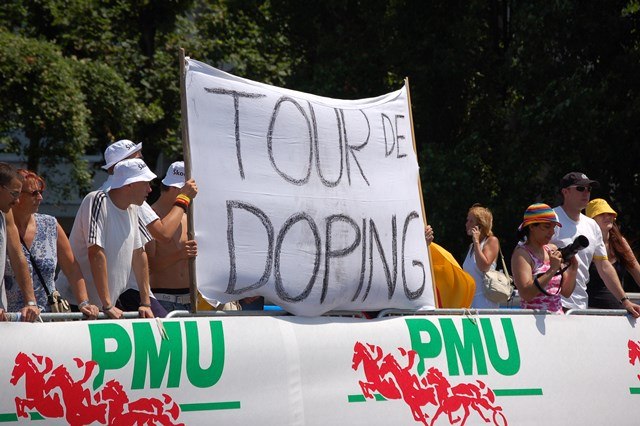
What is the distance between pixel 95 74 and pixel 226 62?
12.5 feet

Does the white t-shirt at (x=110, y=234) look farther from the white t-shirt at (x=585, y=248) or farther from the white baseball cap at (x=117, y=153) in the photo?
the white t-shirt at (x=585, y=248)

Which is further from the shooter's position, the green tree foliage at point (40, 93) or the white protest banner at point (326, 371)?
the green tree foliage at point (40, 93)

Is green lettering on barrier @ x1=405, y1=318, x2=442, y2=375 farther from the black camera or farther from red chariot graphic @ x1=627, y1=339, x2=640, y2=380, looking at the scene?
red chariot graphic @ x1=627, y1=339, x2=640, y2=380

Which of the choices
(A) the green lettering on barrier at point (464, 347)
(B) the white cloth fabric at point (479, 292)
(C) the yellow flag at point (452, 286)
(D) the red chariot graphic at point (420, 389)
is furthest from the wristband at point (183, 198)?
A: (B) the white cloth fabric at point (479, 292)

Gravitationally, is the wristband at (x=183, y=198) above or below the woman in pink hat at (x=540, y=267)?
above

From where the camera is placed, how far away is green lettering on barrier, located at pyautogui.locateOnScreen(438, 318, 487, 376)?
242 inches

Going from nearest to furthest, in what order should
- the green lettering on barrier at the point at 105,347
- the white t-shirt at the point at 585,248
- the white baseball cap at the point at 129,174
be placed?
the green lettering on barrier at the point at 105,347 < the white baseball cap at the point at 129,174 < the white t-shirt at the point at 585,248

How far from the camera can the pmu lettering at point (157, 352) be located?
5133 mm

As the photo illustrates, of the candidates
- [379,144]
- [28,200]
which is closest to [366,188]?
[379,144]

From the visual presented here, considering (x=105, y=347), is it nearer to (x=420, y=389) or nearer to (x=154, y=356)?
(x=154, y=356)

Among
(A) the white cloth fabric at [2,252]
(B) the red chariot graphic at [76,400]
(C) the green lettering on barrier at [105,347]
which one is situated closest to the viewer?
(B) the red chariot graphic at [76,400]

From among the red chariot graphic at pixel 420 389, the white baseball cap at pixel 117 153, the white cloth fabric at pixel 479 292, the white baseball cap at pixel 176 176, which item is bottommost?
the red chariot graphic at pixel 420 389

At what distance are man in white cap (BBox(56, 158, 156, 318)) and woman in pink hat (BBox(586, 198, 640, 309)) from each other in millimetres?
3638

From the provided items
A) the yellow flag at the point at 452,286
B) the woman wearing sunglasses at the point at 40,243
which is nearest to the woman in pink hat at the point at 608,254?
the yellow flag at the point at 452,286
